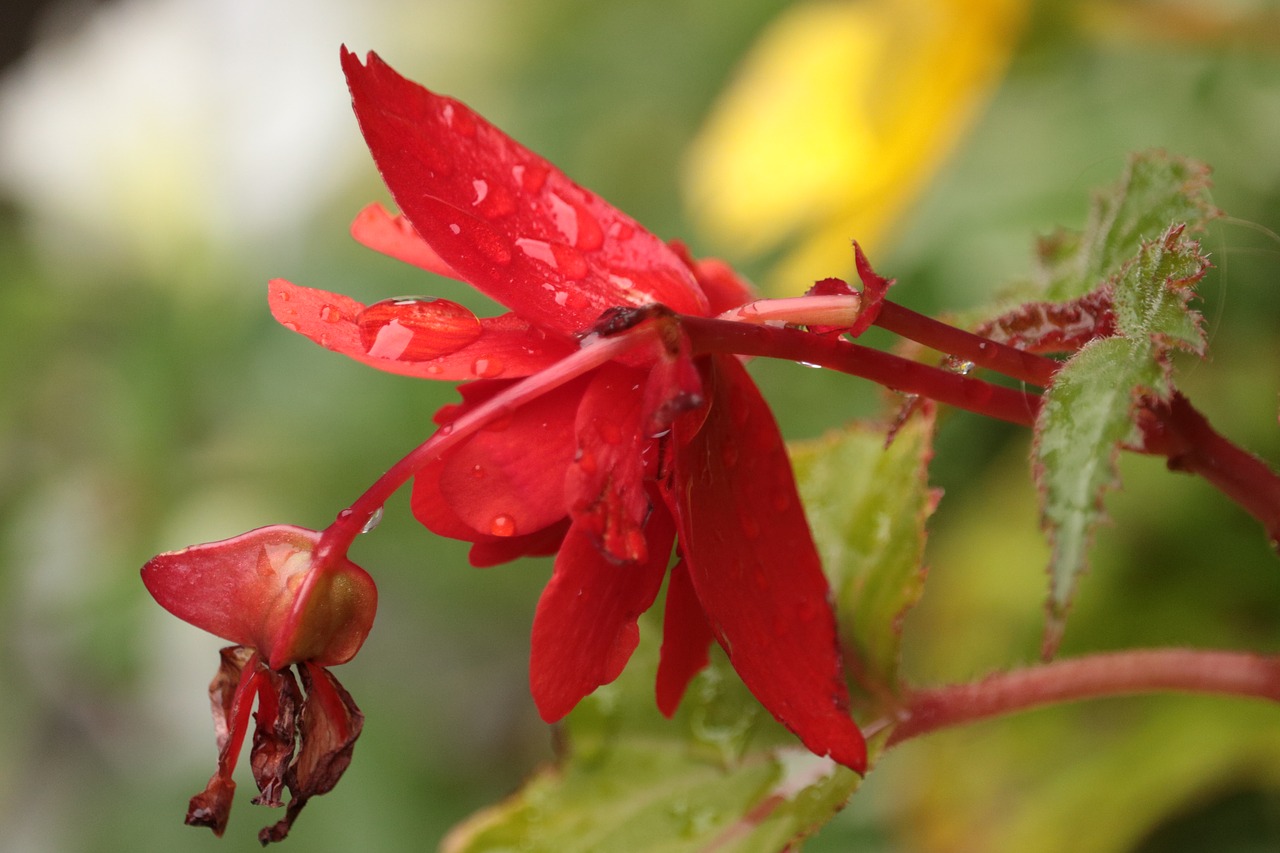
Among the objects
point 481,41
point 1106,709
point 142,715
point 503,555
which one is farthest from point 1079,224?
point 142,715

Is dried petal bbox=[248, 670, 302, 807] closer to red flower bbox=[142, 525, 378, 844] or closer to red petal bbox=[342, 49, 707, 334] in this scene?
red flower bbox=[142, 525, 378, 844]

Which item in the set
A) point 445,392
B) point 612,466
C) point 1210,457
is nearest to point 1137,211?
point 1210,457

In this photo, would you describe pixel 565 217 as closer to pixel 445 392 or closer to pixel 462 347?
pixel 462 347

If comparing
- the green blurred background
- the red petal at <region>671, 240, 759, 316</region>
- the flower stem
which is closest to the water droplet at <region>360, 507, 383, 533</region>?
the flower stem

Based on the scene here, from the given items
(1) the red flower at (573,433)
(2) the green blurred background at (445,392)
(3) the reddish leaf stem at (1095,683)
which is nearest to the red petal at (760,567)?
(1) the red flower at (573,433)

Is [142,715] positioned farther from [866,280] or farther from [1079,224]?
[866,280]

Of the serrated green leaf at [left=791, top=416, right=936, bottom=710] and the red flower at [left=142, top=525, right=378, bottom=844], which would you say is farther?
the serrated green leaf at [left=791, top=416, right=936, bottom=710]
